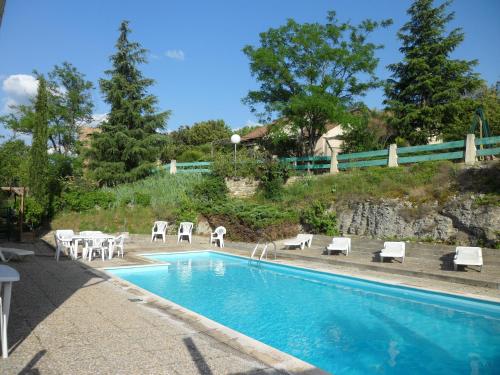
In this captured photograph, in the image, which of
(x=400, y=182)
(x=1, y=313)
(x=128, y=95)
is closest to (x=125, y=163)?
(x=128, y=95)

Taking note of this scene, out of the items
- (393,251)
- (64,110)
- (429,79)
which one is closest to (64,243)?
(393,251)

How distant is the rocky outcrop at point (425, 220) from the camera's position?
11.0 meters

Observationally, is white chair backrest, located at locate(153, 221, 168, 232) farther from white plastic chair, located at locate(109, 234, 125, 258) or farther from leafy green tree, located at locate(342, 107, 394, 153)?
leafy green tree, located at locate(342, 107, 394, 153)

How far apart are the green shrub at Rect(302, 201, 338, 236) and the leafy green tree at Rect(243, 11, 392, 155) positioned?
576cm

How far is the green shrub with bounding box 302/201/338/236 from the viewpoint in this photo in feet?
47.6

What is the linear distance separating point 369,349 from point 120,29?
2303 centimetres

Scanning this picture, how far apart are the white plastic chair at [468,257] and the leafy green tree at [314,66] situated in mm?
10319

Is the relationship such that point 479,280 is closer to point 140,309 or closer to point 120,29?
point 140,309

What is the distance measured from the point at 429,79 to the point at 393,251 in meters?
15.6

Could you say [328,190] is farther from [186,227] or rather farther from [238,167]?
[238,167]

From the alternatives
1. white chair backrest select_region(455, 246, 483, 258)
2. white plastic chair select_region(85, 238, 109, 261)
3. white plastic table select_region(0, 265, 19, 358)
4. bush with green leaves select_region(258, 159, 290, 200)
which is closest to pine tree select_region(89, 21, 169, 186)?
bush with green leaves select_region(258, 159, 290, 200)

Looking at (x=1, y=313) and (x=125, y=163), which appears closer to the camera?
(x=1, y=313)

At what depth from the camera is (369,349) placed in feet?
18.8

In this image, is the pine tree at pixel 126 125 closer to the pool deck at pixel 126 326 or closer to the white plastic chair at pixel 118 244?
the white plastic chair at pixel 118 244
